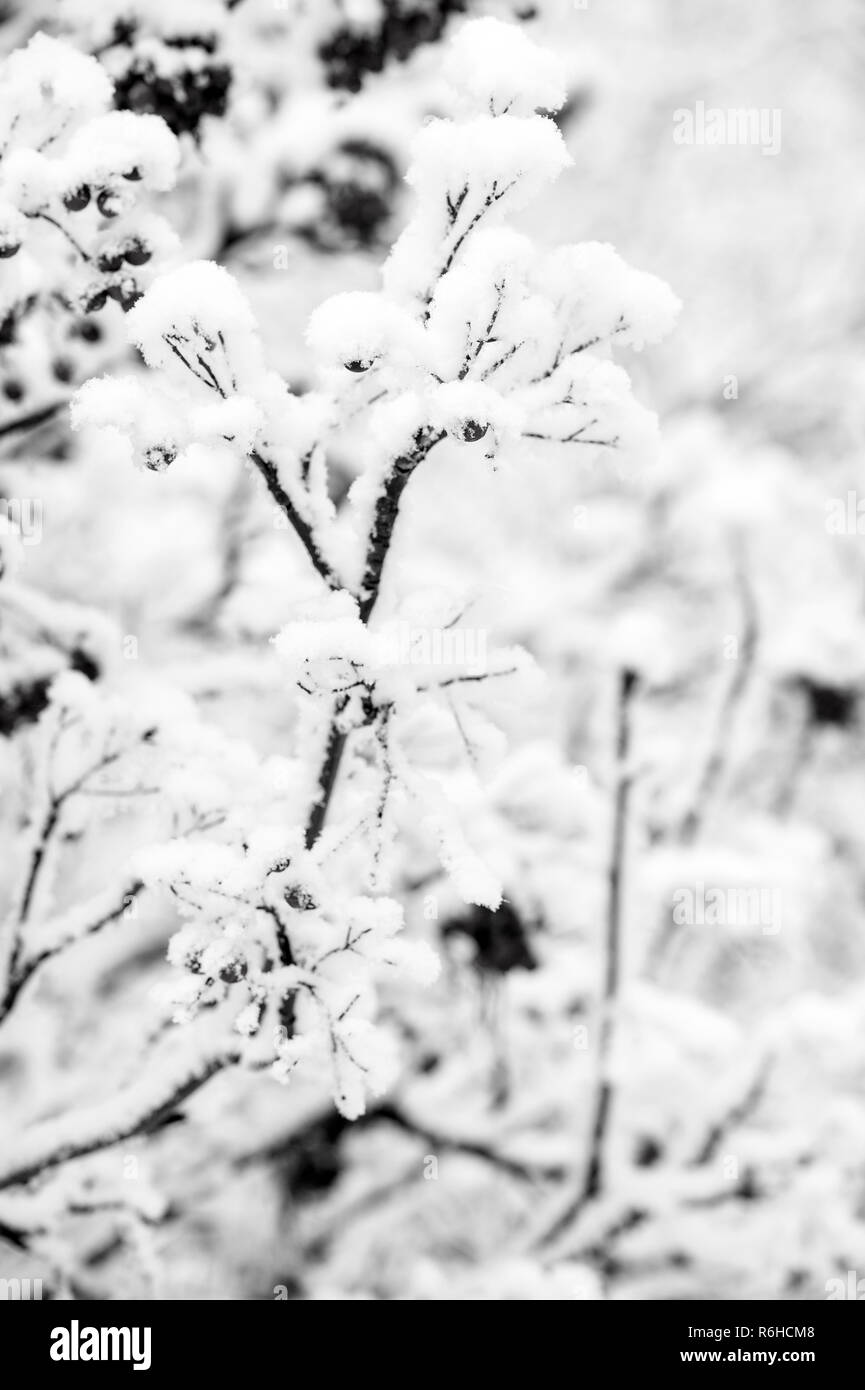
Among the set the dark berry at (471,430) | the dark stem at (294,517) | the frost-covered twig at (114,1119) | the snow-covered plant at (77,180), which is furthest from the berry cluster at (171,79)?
the frost-covered twig at (114,1119)

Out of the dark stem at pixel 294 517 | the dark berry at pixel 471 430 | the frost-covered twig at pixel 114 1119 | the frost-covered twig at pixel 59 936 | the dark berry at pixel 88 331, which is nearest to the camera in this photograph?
the dark berry at pixel 471 430

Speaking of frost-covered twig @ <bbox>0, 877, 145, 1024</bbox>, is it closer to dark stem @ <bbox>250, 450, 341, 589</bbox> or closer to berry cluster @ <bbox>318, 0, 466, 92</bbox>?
dark stem @ <bbox>250, 450, 341, 589</bbox>

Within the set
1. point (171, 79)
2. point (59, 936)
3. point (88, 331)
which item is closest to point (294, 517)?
point (59, 936)

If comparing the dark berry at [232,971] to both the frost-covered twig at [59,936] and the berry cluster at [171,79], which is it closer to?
the frost-covered twig at [59,936]

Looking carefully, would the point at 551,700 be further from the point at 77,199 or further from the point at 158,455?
the point at 158,455

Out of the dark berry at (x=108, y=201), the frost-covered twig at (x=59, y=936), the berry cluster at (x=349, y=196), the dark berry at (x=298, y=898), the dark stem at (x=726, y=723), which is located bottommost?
the dark berry at (x=298, y=898)

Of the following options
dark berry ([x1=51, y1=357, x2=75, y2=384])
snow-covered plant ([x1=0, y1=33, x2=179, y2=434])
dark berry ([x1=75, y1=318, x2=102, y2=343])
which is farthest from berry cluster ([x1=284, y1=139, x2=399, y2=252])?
snow-covered plant ([x1=0, y1=33, x2=179, y2=434])
